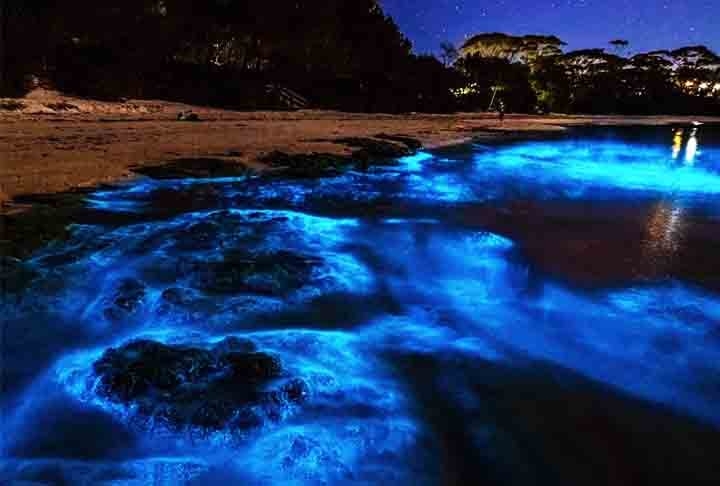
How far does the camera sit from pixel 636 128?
5428cm

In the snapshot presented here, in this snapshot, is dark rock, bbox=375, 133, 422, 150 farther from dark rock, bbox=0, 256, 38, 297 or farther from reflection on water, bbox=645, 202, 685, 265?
dark rock, bbox=0, 256, 38, 297

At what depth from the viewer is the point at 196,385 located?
4465mm

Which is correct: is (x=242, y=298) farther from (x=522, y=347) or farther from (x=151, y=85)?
(x=151, y=85)

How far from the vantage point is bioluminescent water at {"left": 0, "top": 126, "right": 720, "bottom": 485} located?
398 cm

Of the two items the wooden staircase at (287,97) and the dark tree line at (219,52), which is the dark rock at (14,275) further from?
the wooden staircase at (287,97)

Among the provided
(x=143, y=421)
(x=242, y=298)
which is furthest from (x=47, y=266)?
(x=143, y=421)

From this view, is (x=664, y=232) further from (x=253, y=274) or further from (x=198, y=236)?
(x=198, y=236)

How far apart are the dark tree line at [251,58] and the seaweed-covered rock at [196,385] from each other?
1626cm

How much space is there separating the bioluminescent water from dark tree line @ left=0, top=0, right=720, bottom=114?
13.7m

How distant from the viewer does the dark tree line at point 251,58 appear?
23031 mm

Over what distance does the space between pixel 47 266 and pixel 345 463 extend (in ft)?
17.5

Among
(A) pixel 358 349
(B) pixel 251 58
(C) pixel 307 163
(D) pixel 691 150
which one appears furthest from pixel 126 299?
(D) pixel 691 150

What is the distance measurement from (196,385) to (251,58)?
34.8 meters

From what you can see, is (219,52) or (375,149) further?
(219,52)
